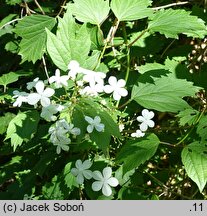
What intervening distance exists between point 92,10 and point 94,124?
559 mm

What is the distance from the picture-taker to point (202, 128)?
147 cm

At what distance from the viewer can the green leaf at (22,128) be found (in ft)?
4.62

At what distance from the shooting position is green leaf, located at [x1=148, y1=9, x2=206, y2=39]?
1532 mm

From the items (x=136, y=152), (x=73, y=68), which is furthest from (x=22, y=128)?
(x=136, y=152)

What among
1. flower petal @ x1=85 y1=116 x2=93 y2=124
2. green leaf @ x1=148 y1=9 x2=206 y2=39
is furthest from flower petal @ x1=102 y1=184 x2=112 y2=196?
green leaf @ x1=148 y1=9 x2=206 y2=39

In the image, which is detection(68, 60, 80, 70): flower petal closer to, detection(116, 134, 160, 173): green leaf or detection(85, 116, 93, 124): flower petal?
detection(85, 116, 93, 124): flower petal

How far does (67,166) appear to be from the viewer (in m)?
1.63

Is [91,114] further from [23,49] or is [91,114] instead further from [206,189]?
[206,189]

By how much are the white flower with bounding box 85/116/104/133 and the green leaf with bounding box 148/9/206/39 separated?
501 mm

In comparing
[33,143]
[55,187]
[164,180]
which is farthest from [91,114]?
[164,180]

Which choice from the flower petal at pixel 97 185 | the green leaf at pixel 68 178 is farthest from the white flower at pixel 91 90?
the green leaf at pixel 68 178

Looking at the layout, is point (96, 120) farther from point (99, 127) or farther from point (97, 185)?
point (97, 185)

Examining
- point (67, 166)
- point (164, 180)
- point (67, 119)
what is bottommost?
point (164, 180)
